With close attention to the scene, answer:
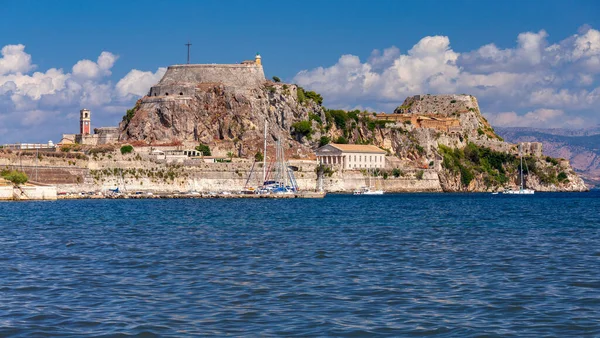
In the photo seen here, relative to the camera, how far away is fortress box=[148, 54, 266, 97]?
4914 inches

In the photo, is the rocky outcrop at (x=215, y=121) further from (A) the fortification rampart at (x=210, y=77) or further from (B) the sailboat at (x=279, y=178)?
(B) the sailboat at (x=279, y=178)

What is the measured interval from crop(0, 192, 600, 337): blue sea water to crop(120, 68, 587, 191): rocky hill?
8034 centimetres

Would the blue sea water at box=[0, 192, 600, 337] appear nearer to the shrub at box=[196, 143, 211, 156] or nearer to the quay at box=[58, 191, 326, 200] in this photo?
the quay at box=[58, 191, 326, 200]

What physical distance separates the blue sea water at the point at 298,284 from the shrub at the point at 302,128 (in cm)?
8518

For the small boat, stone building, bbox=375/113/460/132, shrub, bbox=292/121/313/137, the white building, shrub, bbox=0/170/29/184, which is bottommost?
the small boat

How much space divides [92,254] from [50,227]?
14718mm

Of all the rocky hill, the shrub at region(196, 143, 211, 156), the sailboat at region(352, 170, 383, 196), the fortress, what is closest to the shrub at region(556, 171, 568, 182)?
the rocky hill

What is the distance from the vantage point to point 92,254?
96.7ft

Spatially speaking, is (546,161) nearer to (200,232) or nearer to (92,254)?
(200,232)

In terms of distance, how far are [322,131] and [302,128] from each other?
5454 mm

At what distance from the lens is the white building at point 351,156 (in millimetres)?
123875

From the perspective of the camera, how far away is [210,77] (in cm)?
12662

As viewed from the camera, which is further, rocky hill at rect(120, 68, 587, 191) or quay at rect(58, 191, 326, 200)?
rocky hill at rect(120, 68, 587, 191)

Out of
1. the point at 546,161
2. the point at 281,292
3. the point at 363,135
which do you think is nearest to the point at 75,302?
the point at 281,292
